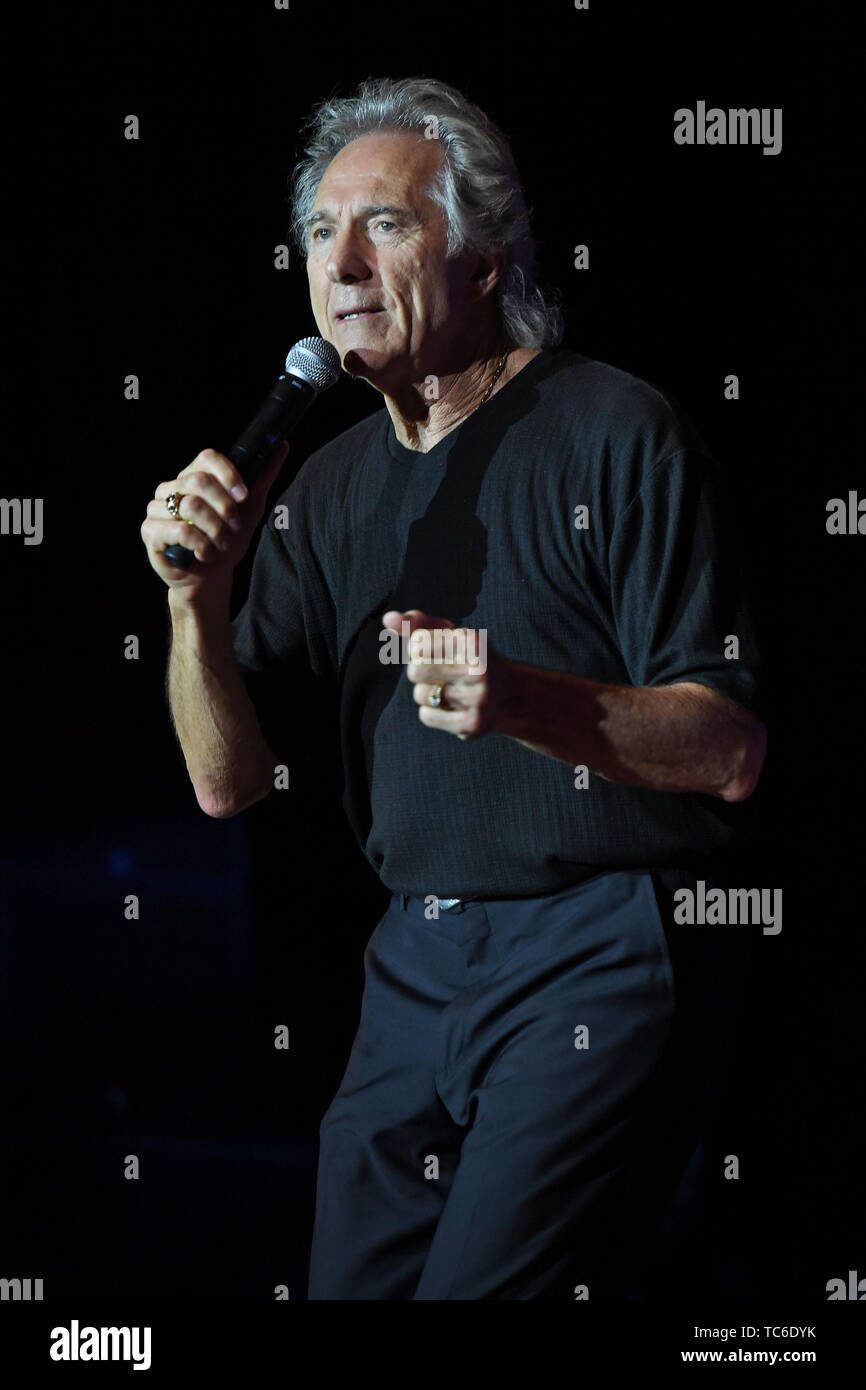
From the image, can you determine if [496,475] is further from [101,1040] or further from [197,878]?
[101,1040]

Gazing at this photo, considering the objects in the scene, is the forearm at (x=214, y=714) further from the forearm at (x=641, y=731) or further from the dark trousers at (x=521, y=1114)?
the forearm at (x=641, y=731)

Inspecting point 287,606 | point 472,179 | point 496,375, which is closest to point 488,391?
point 496,375

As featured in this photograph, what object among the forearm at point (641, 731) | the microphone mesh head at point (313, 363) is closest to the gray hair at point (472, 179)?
the microphone mesh head at point (313, 363)

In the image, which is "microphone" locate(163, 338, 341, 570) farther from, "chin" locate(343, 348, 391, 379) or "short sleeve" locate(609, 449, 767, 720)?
"short sleeve" locate(609, 449, 767, 720)

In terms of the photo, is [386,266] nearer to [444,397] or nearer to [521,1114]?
[444,397]

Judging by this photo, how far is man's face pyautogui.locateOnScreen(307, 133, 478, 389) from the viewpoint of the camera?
161cm

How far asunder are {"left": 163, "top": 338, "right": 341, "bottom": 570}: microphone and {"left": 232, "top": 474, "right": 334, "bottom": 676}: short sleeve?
28cm

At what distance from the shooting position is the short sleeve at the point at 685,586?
1376 millimetres

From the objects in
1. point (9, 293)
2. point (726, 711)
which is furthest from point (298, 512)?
point (9, 293)

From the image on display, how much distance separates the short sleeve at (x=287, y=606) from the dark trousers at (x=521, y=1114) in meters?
0.42

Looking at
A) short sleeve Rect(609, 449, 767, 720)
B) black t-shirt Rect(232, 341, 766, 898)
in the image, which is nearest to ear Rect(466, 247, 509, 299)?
black t-shirt Rect(232, 341, 766, 898)
